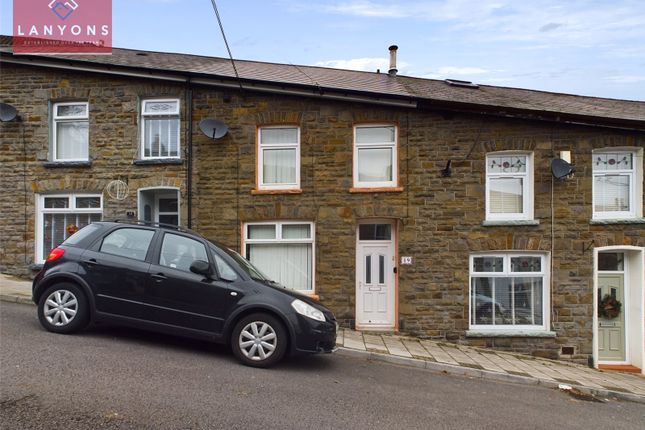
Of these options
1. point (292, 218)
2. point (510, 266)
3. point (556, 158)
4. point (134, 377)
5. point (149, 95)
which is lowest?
point (134, 377)

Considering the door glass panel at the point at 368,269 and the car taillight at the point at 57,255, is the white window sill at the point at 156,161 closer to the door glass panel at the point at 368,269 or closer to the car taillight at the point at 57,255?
the car taillight at the point at 57,255

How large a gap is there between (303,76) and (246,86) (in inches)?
75.2

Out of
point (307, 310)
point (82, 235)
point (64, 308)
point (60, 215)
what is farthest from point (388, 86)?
point (60, 215)

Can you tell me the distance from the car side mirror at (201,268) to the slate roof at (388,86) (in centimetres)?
539

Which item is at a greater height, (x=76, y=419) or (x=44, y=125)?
(x=44, y=125)

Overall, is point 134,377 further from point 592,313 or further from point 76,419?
point 592,313

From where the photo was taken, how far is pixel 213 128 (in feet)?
33.2

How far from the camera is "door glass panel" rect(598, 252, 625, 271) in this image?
10281 millimetres

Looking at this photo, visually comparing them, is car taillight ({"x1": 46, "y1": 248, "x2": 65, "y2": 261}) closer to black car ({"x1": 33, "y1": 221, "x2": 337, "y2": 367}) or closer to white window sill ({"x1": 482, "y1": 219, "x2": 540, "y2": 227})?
black car ({"x1": 33, "y1": 221, "x2": 337, "y2": 367})

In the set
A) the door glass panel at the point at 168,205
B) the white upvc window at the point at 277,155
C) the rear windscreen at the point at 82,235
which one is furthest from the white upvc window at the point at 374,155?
the rear windscreen at the point at 82,235

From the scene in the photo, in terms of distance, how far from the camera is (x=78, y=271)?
6.27 metres

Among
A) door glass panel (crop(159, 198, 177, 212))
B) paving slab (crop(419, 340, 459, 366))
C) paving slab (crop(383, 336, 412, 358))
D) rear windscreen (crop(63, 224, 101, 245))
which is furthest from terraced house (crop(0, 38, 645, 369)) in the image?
rear windscreen (crop(63, 224, 101, 245))

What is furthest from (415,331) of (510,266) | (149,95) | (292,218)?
(149,95)

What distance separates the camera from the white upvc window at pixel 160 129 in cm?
1057
